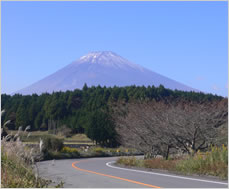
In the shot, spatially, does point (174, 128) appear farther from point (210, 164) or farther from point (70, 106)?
point (70, 106)

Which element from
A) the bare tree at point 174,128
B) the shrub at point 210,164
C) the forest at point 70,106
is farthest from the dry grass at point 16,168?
the forest at point 70,106

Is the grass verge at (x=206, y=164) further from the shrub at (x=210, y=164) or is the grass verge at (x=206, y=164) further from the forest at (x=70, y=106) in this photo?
the forest at (x=70, y=106)

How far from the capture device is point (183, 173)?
18.4 meters

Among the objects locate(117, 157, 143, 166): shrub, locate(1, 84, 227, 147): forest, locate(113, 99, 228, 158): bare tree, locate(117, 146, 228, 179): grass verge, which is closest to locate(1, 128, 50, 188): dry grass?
locate(117, 146, 228, 179): grass verge

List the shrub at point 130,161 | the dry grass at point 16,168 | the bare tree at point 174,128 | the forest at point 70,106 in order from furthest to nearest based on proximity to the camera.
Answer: the forest at point 70,106 < the shrub at point 130,161 < the bare tree at point 174,128 < the dry grass at point 16,168

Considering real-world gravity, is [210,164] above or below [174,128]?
below

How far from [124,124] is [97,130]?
3671 centimetres

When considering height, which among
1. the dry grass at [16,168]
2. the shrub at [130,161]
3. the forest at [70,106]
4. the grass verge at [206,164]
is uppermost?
the forest at [70,106]

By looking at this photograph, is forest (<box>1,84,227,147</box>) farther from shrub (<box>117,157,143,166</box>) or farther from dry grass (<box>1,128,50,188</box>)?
dry grass (<box>1,128,50,188</box>)

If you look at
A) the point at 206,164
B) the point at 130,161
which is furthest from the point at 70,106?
the point at 206,164

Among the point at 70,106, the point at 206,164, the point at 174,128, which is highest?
the point at 70,106

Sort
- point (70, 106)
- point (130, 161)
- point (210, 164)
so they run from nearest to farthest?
point (210, 164) → point (130, 161) → point (70, 106)

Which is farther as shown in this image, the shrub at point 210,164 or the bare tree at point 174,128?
the bare tree at point 174,128

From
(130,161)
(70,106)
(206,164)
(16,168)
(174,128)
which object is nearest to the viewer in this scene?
(16,168)
